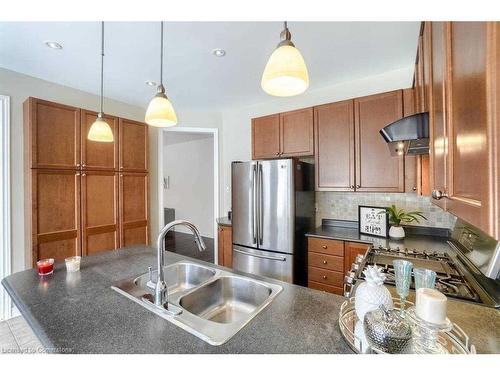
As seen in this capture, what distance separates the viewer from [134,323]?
837mm

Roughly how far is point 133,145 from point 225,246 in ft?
5.91

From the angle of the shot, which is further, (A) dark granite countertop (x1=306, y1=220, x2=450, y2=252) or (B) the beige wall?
(B) the beige wall

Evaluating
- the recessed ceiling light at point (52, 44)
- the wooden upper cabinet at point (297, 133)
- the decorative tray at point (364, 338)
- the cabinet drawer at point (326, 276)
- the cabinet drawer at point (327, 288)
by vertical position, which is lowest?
the cabinet drawer at point (327, 288)

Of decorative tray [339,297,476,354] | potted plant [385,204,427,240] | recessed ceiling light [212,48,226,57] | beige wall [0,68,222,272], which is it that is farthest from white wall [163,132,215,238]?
decorative tray [339,297,476,354]

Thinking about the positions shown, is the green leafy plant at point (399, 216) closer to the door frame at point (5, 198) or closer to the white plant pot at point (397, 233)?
the white plant pot at point (397, 233)

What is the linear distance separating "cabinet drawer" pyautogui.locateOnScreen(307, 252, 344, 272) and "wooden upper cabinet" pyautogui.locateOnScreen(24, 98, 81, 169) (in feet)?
8.76

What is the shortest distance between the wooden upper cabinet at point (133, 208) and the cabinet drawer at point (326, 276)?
7.12 ft

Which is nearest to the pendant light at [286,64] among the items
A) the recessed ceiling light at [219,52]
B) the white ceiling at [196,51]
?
the white ceiling at [196,51]

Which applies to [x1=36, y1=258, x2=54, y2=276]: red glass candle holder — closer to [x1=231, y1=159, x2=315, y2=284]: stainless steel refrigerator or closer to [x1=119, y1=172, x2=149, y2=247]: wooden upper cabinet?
[x1=119, y1=172, x2=149, y2=247]: wooden upper cabinet

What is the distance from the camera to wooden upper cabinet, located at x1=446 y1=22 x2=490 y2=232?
448mm

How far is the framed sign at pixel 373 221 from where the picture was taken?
212 centimetres

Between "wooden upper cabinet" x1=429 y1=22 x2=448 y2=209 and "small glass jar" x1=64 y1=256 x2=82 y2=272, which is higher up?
"wooden upper cabinet" x1=429 y1=22 x2=448 y2=209

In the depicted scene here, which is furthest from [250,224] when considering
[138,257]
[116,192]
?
[116,192]

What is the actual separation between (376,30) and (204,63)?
1491mm
